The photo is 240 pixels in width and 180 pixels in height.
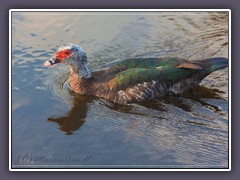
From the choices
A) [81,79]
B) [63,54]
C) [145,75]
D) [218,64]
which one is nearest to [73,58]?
[63,54]

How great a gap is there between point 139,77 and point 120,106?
2.15 ft

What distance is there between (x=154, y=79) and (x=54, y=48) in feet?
9.78

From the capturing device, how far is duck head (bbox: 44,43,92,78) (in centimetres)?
1050

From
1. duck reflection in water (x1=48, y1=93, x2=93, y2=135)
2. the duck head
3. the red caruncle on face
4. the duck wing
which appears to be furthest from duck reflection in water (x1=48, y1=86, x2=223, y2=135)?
the red caruncle on face

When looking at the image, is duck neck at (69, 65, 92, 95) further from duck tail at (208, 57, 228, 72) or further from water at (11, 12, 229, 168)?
duck tail at (208, 57, 228, 72)

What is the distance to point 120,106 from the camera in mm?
10133

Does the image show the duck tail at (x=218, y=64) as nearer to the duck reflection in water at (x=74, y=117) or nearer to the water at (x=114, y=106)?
the water at (x=114, y=106)

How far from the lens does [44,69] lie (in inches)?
452

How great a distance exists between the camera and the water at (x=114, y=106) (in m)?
8.47

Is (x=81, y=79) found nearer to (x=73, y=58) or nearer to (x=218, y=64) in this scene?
(x=73, y=58)

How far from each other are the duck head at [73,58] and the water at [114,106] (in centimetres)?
50

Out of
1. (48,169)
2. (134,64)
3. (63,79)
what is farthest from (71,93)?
(48,169)

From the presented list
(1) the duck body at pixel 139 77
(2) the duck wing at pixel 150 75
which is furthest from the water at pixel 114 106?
(2) the duck wing at pixel 150 75

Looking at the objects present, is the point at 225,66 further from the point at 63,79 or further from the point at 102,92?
the point at 63,79
